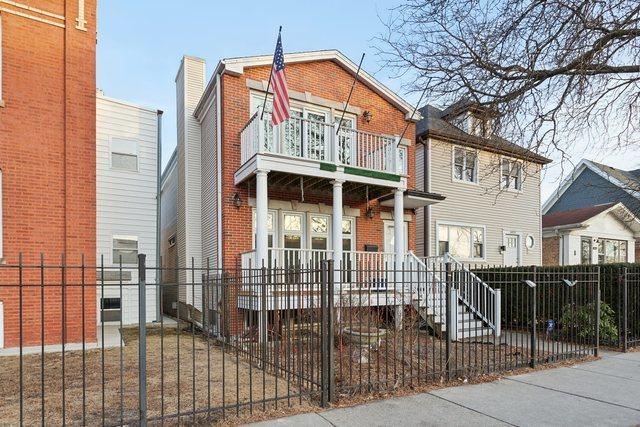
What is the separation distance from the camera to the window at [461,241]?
15305mm

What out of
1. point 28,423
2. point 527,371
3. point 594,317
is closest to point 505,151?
point 594,317

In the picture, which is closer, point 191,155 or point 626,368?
point 626,368

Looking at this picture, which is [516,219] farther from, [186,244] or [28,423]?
[28,423]

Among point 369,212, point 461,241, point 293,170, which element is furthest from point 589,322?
point 293,170

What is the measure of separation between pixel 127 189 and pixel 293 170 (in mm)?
5335

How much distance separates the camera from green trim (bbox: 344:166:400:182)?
36.6ft

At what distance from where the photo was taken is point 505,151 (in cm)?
981

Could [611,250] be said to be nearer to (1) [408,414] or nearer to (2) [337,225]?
(2) [337,225]

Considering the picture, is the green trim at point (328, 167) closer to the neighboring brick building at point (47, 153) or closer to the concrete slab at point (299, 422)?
the neighboring brick building at point (47, 153)

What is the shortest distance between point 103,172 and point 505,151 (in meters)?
10.5

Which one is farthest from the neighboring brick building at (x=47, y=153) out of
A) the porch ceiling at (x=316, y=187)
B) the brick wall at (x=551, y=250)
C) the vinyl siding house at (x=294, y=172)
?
the brick wall at (x=551, y=250)

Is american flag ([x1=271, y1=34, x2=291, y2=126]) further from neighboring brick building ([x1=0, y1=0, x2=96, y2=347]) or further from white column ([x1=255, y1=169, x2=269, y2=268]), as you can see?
neighboring brick building ([x1=0, y1=0, x2=96, y2=347])

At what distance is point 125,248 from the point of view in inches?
489

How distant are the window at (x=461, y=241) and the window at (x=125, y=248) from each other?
9730mm
